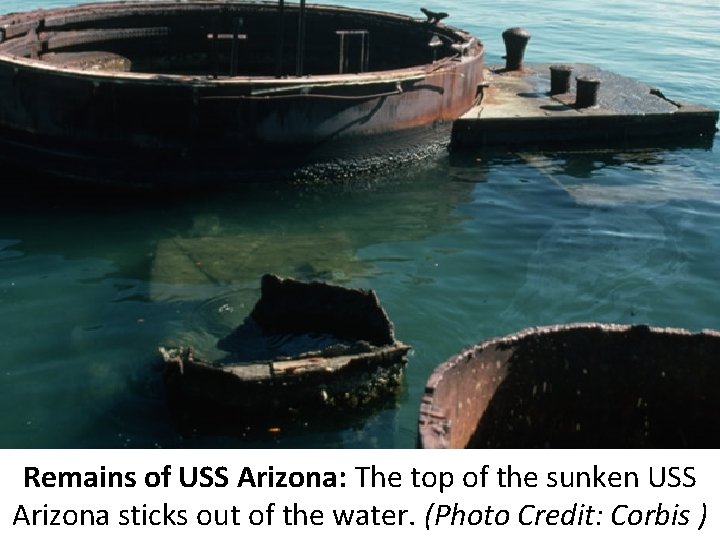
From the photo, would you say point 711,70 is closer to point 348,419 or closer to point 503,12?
point 503,12

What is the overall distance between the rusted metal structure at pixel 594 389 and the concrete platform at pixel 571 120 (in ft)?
35.9

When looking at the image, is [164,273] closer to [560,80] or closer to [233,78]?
[233,78]

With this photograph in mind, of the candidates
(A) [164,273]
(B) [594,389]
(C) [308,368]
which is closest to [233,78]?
(A) [164,273]

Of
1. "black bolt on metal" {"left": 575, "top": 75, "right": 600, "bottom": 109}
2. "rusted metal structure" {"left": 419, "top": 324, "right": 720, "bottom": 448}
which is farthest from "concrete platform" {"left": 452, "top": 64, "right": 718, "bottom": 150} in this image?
"rusted metal structure" {"left": 419, "top": 324, "right": 720, "bottom": 448}

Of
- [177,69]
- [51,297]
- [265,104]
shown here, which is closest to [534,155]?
[265,104]

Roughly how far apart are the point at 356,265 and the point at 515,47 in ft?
35.1

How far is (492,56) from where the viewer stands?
28.0m

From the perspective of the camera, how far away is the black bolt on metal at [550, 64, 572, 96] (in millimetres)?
18703

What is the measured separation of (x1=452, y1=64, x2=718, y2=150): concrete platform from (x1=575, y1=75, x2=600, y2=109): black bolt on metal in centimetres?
13

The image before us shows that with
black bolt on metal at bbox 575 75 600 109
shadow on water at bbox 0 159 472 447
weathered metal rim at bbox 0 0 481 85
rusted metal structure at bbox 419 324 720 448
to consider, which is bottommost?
shadow on water at bbox 0 159 472 447

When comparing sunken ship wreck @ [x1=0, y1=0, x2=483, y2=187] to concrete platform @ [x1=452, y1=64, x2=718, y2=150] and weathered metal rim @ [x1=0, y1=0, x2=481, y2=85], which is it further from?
concrete platform @ [x1=452, y1=64, x2=718, y2=150]

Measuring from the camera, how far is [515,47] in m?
20.9

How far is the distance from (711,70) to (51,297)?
22.9 meters

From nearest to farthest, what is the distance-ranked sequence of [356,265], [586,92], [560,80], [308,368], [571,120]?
[308,368], [356,265], [571,120], [586,92], [560,80]
